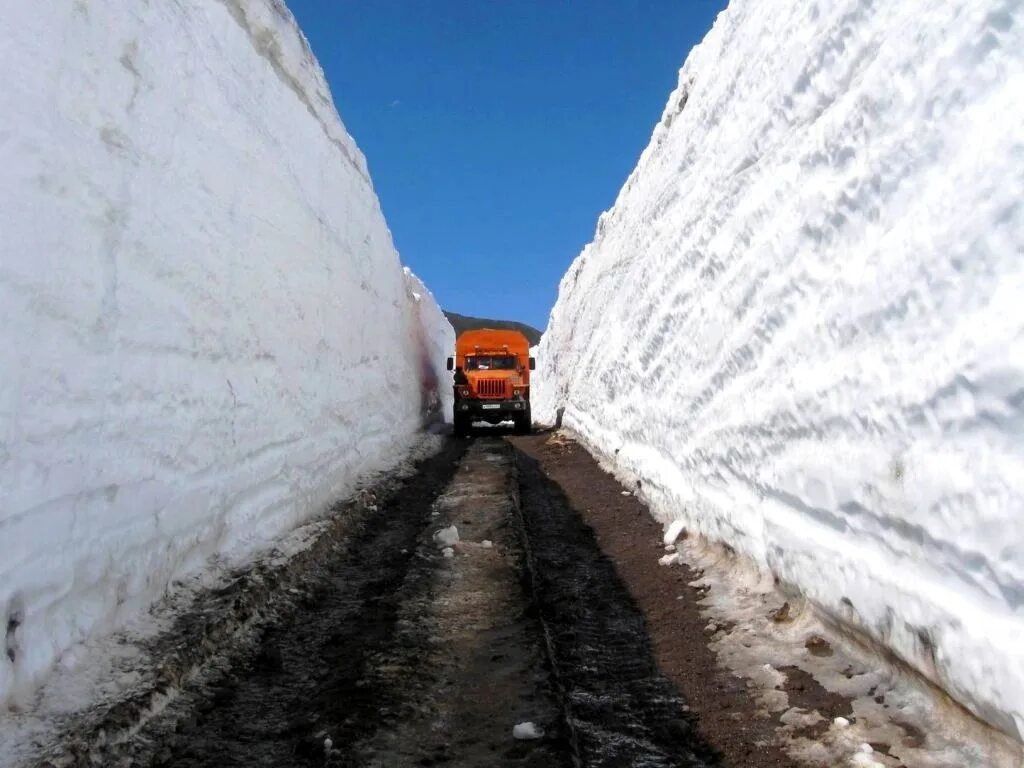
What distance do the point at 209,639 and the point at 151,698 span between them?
2.39 feet

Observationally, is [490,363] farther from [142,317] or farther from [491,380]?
[142,317]

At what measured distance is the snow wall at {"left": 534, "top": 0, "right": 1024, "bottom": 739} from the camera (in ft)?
8.27

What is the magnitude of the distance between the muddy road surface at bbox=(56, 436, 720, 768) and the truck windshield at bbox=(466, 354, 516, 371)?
1215 centimetres

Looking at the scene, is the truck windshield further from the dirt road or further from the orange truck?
the dirt road

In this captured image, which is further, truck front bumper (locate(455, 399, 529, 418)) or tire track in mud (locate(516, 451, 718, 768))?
truck front bumper (locate(455, 399, 529, 418))

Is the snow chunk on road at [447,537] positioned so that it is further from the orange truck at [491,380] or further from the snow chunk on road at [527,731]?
the orange truck at [491,380]

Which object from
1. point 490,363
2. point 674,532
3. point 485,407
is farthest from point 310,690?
point 490,363

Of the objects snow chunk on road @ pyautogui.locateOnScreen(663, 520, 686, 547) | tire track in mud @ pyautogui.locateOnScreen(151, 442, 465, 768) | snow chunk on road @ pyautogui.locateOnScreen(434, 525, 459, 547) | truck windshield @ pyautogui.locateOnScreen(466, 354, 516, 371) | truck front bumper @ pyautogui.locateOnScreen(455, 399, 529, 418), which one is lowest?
tire track in mud @ pyautogui.locateOnScreen(151, 442, 465, 768)

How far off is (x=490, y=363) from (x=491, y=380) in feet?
2.30

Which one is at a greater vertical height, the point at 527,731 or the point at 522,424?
the point at 522,424

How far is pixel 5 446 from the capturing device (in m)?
3.19

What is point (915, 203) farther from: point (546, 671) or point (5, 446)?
point (5, 446)

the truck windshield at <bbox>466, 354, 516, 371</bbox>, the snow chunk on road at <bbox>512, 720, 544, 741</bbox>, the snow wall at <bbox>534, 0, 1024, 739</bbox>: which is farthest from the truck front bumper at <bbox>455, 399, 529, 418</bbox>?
the snow chunk on road at <bbox>512, 720, 544, 741</bbox>

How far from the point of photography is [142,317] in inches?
178
